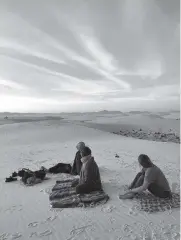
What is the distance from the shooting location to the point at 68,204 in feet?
17.8

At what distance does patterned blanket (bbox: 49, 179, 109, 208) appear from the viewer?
5.44 meters

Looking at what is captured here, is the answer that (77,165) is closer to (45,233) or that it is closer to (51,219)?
(51,219)

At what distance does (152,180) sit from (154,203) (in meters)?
0.52

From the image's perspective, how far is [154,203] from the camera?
537cm

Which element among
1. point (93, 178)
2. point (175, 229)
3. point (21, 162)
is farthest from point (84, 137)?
point (175, 229)

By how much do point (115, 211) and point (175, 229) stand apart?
1300 millimetres

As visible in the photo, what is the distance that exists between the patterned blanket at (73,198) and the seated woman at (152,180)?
821 millimetres

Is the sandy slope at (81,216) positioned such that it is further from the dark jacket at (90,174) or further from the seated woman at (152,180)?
the dark jacket at (90,174)

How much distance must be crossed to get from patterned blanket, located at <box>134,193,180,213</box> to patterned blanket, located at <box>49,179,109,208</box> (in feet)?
2.72

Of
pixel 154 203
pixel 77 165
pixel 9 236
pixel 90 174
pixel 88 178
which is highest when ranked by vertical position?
pixel 90 174

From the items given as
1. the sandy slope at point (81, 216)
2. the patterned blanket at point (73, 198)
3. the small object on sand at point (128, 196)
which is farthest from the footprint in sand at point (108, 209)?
the small object on sand at point (128, 196)

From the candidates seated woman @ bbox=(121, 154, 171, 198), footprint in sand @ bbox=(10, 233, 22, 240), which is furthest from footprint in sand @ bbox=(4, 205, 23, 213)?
seated woman @ bbox=(121, 154, 171, 198)

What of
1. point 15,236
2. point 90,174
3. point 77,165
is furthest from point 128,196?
point 15,236

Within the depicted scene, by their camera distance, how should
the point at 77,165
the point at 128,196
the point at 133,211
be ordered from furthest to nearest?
the point at 77,165
the point at 128,196
the point at 133,211
